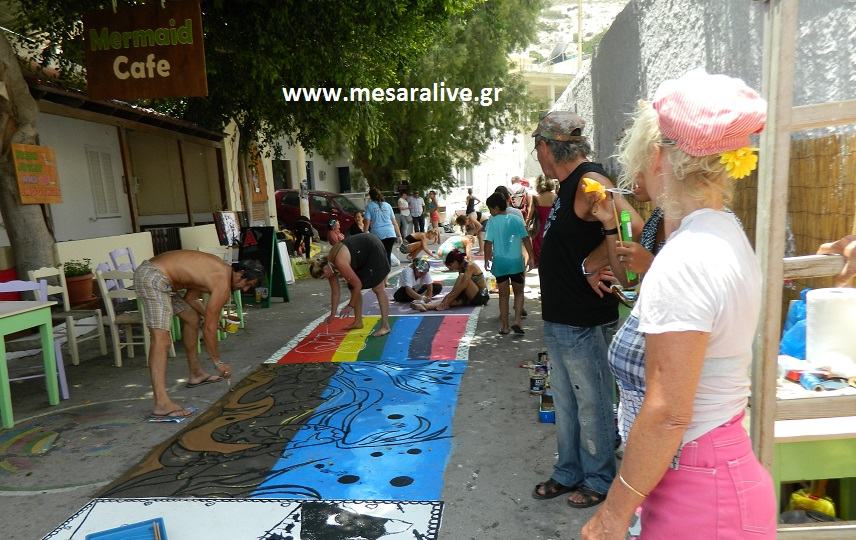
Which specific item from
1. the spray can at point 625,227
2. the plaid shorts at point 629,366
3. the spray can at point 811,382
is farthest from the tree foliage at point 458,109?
the plaid shorts at point 629,366

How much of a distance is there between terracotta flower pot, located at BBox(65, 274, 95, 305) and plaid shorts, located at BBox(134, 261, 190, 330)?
126 inches

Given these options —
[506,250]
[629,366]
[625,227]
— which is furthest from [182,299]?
[629,366]

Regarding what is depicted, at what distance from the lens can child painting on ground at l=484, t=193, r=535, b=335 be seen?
633 centimetres

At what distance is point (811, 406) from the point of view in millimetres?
1842

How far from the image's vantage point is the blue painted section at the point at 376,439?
10.7 ft

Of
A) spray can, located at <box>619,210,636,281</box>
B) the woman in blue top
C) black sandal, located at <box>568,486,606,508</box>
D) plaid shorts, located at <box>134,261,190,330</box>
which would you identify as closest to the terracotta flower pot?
plaid shorts, located at <box>134,261,190,330</box>

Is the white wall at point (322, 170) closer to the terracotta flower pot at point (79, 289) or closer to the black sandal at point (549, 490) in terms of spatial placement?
the terracotta flower pot at point (79, 289)

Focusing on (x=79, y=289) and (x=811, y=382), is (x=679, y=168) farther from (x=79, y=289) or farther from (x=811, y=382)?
(x=79, y=289)

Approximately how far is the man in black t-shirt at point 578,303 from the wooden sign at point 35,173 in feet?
18.8

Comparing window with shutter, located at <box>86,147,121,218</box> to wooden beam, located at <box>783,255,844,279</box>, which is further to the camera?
window with shutter, located at <box>86,147,121,218</box>

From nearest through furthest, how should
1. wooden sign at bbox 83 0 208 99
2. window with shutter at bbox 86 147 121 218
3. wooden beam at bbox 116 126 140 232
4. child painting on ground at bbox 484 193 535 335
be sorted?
wooden sign at bbox 83 0 208 99, child painting on ground at bbox 484 193 535 335, window with shutter at bbox 86 147 121 218, wooden beam at bbox 116 126 140 232

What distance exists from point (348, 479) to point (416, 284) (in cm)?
556

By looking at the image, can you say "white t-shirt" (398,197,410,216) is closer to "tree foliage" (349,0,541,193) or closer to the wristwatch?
"tree foliage" (349,0,541,193)

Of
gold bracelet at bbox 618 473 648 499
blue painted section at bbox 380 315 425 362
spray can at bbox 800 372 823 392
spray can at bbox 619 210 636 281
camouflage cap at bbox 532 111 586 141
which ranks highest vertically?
camouflage cap at bbox 532 111 586 141
